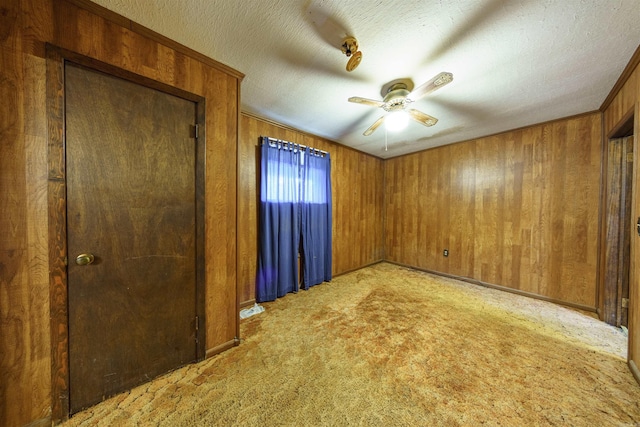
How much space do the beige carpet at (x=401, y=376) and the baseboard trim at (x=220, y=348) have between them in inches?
1.7

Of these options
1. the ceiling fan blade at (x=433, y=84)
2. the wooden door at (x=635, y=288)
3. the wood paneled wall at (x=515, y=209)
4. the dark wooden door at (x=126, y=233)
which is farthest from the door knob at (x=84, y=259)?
the wood paneled wall at (x=515, y=209)

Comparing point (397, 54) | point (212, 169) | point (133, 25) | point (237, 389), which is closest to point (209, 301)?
point (237, 389)

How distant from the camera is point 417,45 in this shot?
1449 millimetres

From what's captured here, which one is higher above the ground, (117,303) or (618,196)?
(618,196)

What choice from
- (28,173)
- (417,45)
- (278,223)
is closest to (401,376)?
(278,223)

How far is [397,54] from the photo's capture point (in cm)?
153

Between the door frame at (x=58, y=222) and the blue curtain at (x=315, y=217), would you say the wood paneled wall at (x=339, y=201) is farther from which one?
the door frame at (x=58, y=222)

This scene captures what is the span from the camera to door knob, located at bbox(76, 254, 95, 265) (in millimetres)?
1185

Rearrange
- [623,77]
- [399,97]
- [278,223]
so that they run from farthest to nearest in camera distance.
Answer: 1. [278,223]
2. [399,97]
3. [623,77]

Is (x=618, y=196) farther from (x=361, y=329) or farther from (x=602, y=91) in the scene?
(x=361, y=329)

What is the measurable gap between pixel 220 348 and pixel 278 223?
1.48 m

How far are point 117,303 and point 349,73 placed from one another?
2.38m

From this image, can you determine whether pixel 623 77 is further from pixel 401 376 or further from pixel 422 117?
pixel 401 376

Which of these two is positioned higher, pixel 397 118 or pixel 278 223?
pixel 397 118
